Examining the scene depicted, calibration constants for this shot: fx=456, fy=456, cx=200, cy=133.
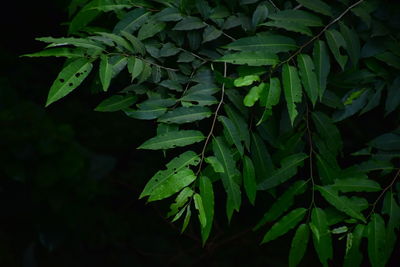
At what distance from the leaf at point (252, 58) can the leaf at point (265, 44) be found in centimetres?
3

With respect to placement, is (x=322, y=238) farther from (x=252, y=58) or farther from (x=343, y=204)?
(x=252, y=58)

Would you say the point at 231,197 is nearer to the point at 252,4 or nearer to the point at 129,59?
the point at 129,59

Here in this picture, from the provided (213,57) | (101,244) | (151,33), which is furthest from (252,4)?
(101,244)

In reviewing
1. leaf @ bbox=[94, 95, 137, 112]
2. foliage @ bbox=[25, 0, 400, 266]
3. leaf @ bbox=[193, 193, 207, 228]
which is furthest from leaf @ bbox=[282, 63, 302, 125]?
leaf @ bbox=[94, 95, 137, 112]

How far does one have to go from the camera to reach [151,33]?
1457 mm

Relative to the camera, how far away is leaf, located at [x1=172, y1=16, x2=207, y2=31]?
143 cm

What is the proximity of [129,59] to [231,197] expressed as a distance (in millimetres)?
507

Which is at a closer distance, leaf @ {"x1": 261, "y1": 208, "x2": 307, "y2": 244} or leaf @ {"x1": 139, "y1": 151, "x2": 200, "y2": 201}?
leaf @ {"x1": 139, "y1": 151, "x2": 200, "y2": 201}

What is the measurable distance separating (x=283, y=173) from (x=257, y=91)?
1.06 feet

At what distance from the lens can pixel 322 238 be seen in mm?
1372

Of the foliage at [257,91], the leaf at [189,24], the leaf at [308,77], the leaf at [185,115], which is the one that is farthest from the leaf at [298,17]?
the leaf at [185,115]

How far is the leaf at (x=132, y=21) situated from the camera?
1490mm

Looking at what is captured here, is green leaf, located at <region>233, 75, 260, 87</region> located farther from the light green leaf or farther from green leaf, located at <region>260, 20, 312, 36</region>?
the light green leaf

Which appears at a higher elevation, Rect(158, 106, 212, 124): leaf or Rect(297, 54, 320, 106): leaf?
Rect(297, 54, 320, 106): leaf
